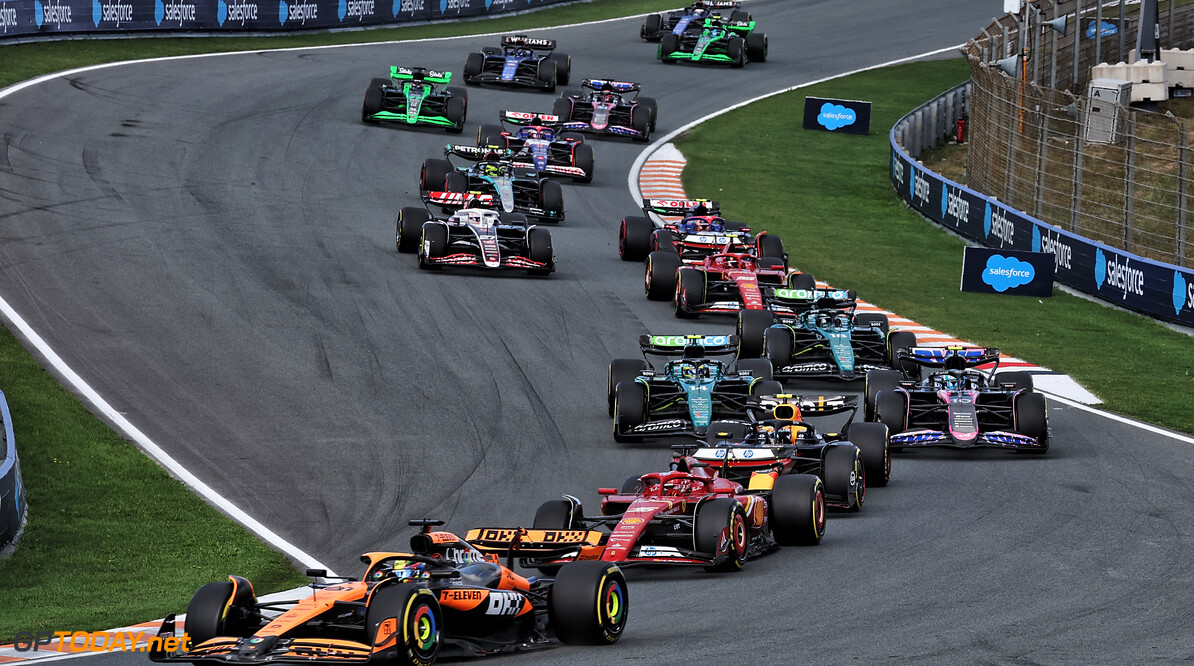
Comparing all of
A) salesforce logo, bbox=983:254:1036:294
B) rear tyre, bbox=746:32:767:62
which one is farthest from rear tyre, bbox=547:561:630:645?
rear tyre, bbox=746:32:767:62

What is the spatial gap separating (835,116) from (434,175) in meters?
16.4

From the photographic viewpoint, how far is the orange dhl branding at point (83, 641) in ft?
38.2

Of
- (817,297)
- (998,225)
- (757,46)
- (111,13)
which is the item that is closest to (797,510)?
(817,297)

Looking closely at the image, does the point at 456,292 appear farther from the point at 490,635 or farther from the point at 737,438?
the point at 490,635

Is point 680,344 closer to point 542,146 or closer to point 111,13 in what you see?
point 542,146

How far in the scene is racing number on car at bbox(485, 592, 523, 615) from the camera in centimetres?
1185

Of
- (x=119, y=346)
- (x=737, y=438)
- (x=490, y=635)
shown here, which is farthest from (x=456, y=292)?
(x=490, y=635)

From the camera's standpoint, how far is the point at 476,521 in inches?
659

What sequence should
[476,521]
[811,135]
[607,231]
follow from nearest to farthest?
[476,521] < [607,231] < [811,135]

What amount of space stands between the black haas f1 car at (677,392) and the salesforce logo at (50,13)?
27.6 meters

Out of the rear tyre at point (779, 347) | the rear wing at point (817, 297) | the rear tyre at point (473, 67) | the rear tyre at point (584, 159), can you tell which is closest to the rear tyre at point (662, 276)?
the rear wing at point (817, 297)

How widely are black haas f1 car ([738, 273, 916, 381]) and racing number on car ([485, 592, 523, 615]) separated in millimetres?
11317

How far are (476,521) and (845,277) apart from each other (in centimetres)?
1578

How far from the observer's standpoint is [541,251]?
2878 centimetres
